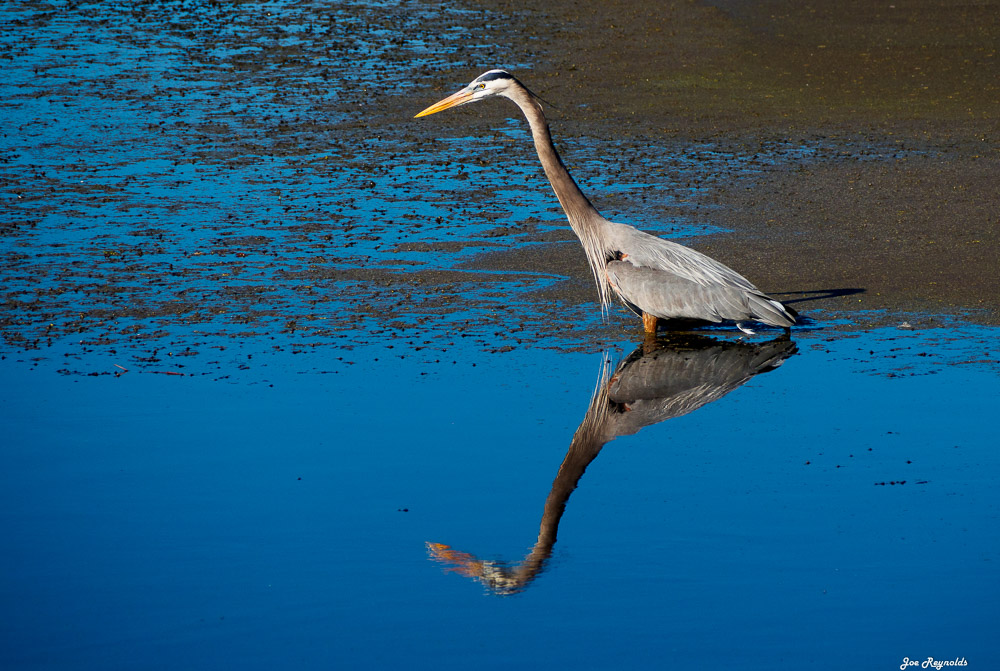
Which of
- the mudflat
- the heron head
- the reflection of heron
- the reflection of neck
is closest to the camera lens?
the reflection of neck

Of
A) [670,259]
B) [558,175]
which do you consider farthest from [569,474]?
[558,175]

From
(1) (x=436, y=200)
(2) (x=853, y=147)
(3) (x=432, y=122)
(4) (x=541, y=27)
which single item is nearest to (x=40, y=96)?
(3) (x=432, y=122)

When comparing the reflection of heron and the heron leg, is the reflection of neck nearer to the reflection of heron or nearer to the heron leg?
the reflection of heron

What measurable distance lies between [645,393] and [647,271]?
0.99m

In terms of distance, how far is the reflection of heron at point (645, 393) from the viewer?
5086 mm

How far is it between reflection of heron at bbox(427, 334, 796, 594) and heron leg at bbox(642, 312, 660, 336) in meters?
0.09

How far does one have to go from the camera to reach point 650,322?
7.36 meters

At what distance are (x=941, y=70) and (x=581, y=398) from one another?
10.0 metres

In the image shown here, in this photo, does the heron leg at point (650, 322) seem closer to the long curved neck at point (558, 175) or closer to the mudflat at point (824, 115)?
the long curved neck at point (558, 175)

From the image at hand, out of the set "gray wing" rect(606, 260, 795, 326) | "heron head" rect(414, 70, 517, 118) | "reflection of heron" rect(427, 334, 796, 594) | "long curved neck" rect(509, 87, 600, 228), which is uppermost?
"heron head" rect(414, 70, 517, 118)

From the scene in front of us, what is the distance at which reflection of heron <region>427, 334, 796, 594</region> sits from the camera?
5.09 metres

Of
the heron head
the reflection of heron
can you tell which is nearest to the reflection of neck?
the reflection of heron

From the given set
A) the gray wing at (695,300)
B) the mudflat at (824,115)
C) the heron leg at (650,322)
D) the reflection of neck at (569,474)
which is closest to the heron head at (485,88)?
the gray wing at (695,300)

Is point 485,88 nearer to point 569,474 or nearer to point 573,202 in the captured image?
point 573,202
